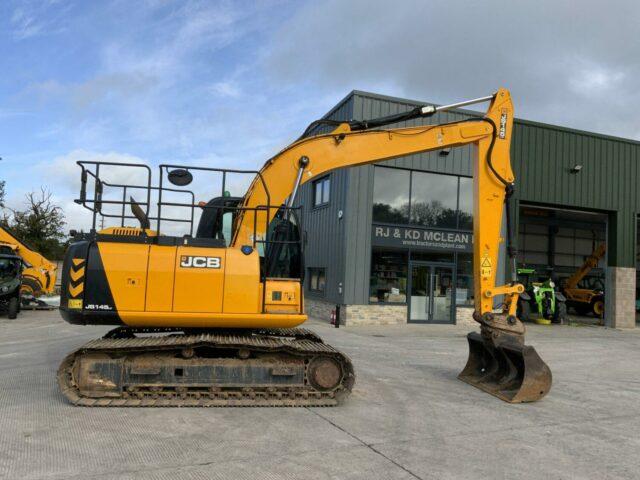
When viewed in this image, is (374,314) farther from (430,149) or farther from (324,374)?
(324,374)

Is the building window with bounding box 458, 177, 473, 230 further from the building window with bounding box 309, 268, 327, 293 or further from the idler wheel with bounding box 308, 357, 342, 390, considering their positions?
the idler wheel with bounding box 308, 357, 342, 390

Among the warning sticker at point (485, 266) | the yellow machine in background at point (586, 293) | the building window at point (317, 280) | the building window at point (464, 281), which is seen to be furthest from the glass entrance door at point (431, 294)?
the yellow machine in background at point (586, 293)

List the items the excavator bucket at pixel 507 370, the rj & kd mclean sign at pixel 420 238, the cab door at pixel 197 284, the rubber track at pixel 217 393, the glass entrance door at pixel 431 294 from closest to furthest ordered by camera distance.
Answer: the rubber track at pixel 217 393
the cab door at pixel 197 284
the excavator bucket at pixel 507 370
the rj & kd mclean sign at pixel 420 238
the glass entrance door at pixel 431 294

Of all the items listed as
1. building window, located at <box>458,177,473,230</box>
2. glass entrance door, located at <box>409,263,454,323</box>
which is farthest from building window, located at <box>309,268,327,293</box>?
building window, located at <box>458,177,473,230</box>

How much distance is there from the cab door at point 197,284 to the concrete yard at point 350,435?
126 centimetres

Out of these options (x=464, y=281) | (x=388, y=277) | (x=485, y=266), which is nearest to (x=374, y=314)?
(x=388, y=277)

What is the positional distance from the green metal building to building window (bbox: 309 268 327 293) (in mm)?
53

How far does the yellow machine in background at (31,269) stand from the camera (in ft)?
60.9

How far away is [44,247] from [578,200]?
30905 millimetres

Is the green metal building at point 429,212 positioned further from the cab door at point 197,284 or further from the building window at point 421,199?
the cab door at point 197,284

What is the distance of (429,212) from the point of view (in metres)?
18.8

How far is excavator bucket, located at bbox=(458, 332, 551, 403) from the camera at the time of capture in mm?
7387

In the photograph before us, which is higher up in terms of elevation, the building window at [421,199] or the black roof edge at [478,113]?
the black roof edge at [478,113]

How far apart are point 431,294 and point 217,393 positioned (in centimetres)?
1307
